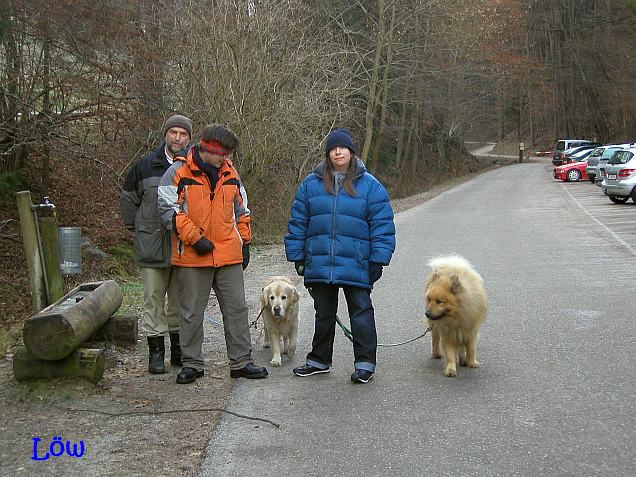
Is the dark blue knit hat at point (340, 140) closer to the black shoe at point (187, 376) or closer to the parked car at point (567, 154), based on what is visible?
the black shoe at point (187, 376)

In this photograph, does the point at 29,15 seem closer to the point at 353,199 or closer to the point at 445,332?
the point at 353,199

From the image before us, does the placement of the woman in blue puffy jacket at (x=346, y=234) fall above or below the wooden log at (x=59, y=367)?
above

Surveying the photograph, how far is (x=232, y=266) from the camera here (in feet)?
20.0

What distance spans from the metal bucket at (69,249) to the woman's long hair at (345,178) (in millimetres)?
2586

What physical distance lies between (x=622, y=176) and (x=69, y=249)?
2160 cm

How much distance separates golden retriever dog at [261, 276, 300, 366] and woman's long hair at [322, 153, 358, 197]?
3.66ft

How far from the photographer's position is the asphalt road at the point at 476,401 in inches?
171

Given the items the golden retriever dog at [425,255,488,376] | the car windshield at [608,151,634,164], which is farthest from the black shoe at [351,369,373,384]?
the car windshield at [608,151,634,164]

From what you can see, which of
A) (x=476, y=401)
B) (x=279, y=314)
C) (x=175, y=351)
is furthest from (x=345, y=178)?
(x=175, y=351)

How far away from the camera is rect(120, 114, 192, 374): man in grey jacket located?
6.14 metres

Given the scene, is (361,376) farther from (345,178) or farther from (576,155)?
(576,155)

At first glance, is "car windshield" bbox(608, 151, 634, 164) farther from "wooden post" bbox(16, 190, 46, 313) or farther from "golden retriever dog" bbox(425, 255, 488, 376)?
"wooden post" bbox(16, 190, 46, 313)

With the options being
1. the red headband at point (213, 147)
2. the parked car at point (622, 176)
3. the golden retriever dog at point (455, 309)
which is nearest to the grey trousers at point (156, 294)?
the red headband at point (213, 147)

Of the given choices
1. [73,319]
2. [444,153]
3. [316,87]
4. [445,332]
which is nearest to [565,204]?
[316,87]
